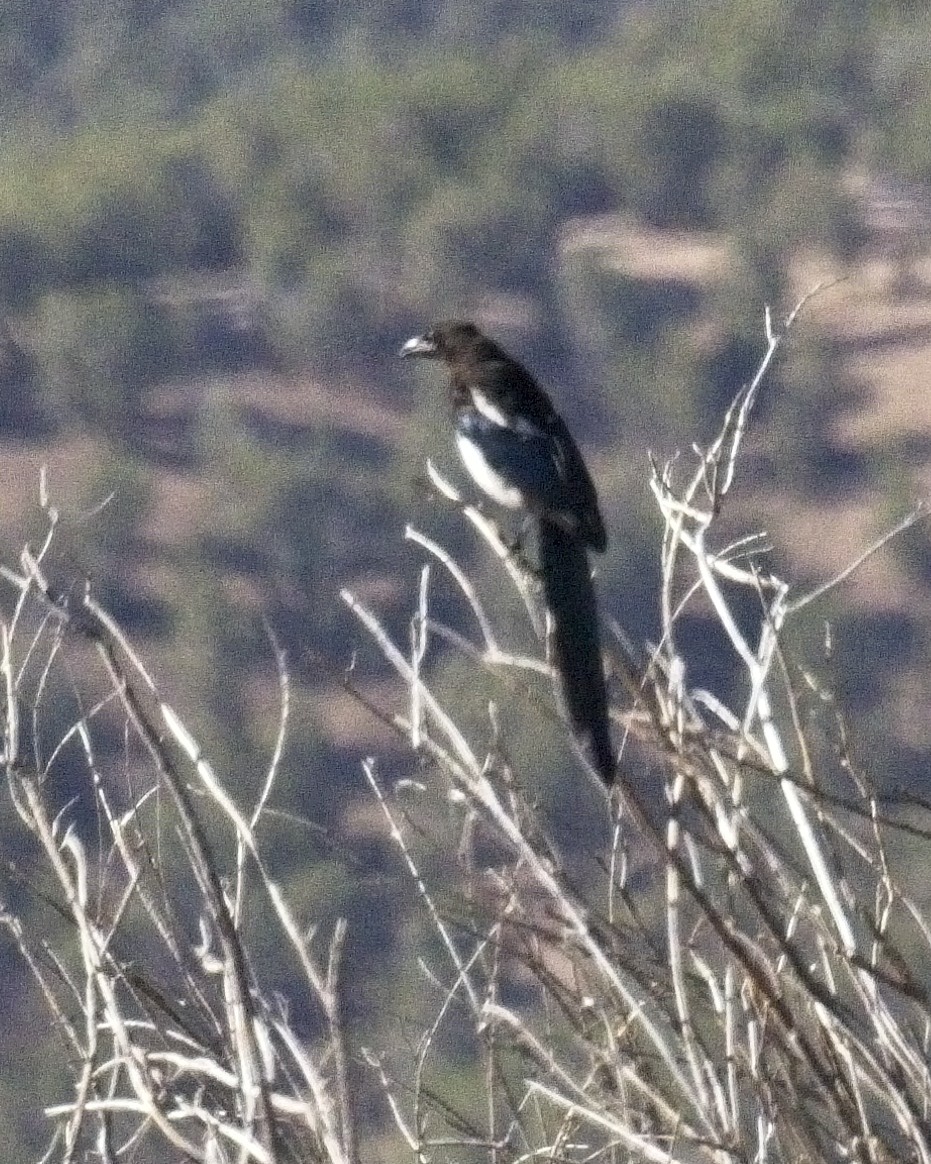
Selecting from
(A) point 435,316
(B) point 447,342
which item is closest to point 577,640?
(B) point 447,342

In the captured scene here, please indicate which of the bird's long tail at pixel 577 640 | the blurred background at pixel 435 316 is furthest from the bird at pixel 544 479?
the blurred background at pixel 435 316

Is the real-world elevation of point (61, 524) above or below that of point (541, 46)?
above

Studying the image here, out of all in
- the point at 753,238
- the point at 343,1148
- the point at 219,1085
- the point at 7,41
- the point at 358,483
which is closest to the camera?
the point at 343,1148

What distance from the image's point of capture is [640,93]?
4703cm

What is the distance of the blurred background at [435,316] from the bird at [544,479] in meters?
17.7

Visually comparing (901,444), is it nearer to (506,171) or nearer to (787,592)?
(506,171)

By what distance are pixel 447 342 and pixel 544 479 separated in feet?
3.17

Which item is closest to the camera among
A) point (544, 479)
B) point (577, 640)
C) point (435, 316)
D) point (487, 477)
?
point (577, 640)

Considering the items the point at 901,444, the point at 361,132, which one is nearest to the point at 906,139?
the point at 361,132

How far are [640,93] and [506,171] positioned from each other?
2849 millimetres

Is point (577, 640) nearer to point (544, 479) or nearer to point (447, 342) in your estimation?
point (544, 479)

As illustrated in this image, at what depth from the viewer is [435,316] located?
146ft

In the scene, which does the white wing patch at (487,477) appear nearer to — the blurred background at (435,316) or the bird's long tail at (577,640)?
the bird's long tail at (577,640)

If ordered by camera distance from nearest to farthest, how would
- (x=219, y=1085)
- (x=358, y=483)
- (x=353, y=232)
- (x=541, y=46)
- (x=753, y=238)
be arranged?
(x=219, y=1085) < (x=358, y=483) < (x=753, y=238) < (x=353, y=232) < (x=541, y=46)
